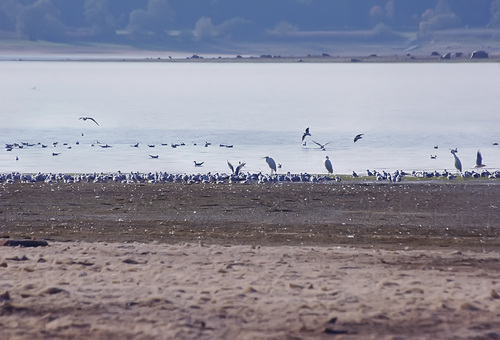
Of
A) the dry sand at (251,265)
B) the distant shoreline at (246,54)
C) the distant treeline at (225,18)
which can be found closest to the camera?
the dry sand at (251,265)

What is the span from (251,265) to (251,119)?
2500 centimetres

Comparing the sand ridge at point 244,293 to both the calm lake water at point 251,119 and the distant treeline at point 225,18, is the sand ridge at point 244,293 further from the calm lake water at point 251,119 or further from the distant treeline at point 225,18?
the distant treeline at point 225,18

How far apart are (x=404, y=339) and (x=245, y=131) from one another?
886 inches

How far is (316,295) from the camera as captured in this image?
28.2 ft

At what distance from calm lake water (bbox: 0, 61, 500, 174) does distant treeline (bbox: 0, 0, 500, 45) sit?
44.5m

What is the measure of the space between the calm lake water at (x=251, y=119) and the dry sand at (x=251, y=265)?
5390mm

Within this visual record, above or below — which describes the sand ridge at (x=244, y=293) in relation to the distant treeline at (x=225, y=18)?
below

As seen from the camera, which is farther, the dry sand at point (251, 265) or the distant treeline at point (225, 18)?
the distant treeline at point (225, 18)

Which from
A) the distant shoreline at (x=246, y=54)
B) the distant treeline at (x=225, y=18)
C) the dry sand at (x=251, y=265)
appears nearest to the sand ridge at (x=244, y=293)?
the dry sand at (x=251, y=265)

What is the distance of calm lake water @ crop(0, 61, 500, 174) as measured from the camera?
72.3 ft

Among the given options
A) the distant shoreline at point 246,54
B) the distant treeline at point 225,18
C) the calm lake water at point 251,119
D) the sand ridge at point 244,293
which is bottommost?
the sand ridge at point 244,293

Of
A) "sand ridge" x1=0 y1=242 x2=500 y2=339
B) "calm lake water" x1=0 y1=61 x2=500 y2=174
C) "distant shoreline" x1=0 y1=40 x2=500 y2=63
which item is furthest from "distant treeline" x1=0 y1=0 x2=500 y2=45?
"sand ridge" x1=0 y1=242 x2=500 y2=339

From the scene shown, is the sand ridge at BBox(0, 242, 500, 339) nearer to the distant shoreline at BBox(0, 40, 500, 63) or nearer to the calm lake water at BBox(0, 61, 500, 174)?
the calm lake water at BBox(0, 61, 500, 174)

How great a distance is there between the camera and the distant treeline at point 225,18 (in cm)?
11925
